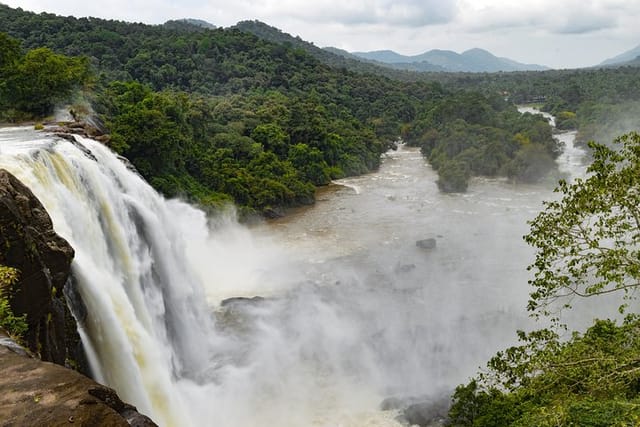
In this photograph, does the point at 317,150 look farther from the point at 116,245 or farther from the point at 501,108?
the point at 501,108

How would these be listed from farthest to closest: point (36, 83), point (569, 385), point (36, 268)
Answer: point (36, 83) < point (569, 385) < point (36, 268)

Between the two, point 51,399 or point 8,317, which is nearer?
point 51,399

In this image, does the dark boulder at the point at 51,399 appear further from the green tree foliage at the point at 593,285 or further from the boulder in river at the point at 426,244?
the boulder in river at the point at 426,244

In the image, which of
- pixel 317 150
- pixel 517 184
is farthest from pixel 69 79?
pixel 517 184

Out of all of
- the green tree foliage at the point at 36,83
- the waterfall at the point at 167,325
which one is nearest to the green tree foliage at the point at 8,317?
the waterfall at the point at 167,325

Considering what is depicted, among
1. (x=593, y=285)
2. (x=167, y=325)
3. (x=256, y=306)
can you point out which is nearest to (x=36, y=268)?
(x=593, y=285)

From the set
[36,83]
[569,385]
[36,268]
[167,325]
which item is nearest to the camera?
[36,268]

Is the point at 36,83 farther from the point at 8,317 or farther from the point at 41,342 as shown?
the point at 8,317
